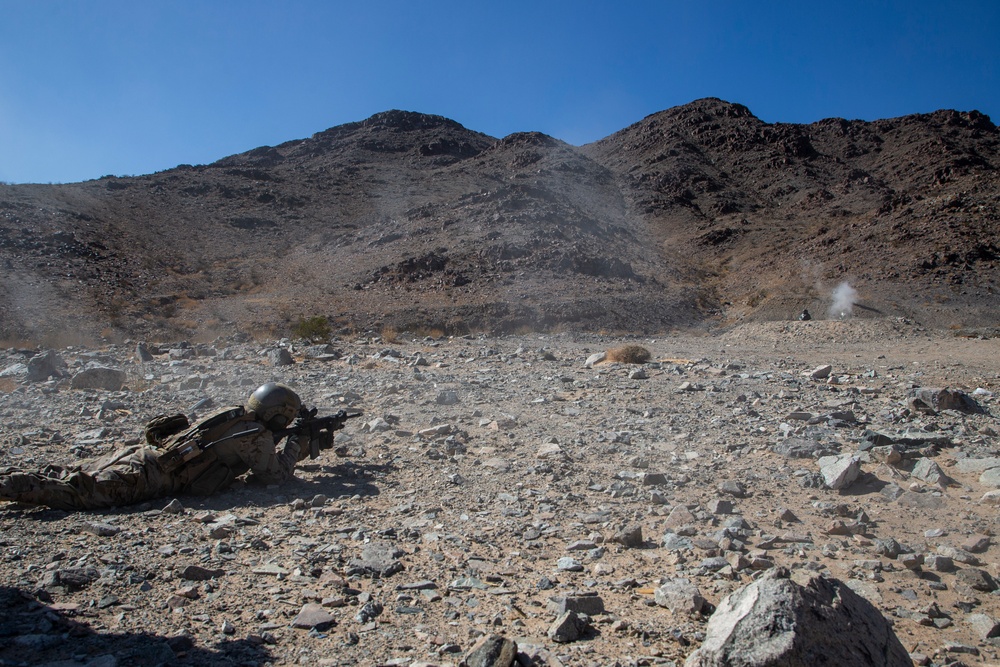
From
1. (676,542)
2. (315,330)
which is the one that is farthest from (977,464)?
(315,330)

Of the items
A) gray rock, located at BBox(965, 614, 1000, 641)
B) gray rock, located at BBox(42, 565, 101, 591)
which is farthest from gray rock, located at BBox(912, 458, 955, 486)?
gray rock, located at BBox(42, 565, 101, 591)

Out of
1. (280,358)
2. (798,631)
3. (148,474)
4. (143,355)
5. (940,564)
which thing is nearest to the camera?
(798,631)

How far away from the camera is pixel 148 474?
17.4ft

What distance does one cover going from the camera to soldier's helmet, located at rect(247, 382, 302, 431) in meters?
5.96

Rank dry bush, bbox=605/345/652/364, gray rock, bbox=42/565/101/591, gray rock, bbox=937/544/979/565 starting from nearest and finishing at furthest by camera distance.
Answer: gray rock, bbox=42/565/101/591
gray rock, bbox=937/544/979/565
dry bush, bbox=605/345/652/364

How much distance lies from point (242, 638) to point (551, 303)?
25.7 meters

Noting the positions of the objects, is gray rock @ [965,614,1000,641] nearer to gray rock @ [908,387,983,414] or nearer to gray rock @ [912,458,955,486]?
gray rock @ [912,458,955,486]

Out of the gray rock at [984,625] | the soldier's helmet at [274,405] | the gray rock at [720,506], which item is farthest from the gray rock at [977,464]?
the soldier's helmet at [274,405]

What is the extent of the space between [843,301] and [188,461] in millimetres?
27638

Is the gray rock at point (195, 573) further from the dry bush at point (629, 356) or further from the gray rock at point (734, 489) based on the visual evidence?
the dry bush at point (629, 356)

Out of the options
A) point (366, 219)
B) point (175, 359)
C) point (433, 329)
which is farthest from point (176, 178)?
point (175, 359)

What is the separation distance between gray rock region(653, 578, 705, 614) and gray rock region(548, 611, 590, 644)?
0.51 m

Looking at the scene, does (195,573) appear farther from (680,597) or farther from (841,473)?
(841,473)

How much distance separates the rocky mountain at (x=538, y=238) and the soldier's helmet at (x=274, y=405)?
62.7 feet
